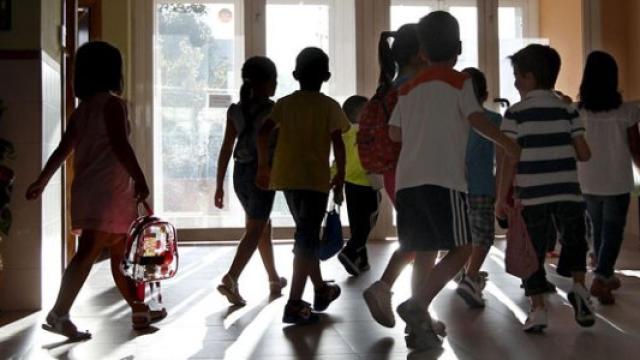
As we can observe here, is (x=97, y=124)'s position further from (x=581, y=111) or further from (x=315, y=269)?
(x=581, y=111)

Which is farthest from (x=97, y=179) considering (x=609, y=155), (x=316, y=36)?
(x=316, y=36)

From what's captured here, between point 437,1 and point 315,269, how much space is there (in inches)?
173

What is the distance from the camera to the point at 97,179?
3.10 m

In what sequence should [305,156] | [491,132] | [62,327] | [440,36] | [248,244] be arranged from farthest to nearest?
[248,244], [305,156], [62,327], [440,36], [491,132]

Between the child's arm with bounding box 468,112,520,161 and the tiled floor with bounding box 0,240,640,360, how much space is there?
28.2 inches

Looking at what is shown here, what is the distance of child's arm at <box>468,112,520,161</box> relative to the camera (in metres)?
2.71

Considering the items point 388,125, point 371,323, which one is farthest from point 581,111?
point 371,323

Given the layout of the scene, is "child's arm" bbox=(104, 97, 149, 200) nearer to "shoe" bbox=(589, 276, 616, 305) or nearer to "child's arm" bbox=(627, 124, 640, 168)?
"shoe" bbox=(589, 276, 616, 305)

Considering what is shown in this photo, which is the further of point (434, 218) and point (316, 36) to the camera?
point (316, 36)

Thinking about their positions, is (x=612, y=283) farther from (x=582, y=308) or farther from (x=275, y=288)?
(x=275, y=288)

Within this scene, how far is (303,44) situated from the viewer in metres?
7.03

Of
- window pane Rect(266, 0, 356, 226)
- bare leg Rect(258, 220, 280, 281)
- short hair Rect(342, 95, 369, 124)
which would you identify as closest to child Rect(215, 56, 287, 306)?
bare leg Rect(258, 220, 280, 281)

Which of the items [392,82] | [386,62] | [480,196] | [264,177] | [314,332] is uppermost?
[386,62]

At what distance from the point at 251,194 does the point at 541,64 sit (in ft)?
4.85
